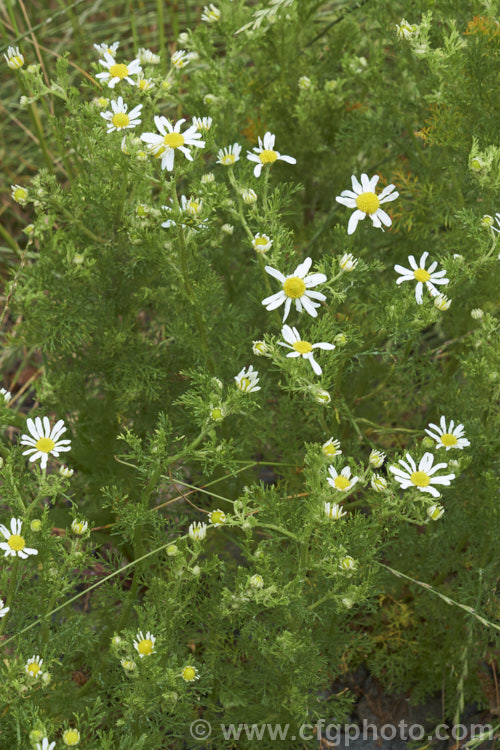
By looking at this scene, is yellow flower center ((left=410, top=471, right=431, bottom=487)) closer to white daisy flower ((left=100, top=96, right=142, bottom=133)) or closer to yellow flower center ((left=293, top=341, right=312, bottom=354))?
yellow flower center ((left=293, top=341, right=312, bottom=354))

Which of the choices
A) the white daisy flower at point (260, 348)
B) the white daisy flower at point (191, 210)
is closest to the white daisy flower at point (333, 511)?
the white daisy flower at point (260, 348)

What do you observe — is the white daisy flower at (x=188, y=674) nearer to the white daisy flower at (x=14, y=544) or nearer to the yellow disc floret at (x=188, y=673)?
the yellow disc floret at (x=188, y=673)

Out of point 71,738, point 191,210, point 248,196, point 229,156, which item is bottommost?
point 71,738

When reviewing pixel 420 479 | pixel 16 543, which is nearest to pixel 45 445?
pixel 16 543

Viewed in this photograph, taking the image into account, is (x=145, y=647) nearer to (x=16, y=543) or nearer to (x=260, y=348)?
(x=16, y=543)

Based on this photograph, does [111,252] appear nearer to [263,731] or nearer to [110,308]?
[110,308]
